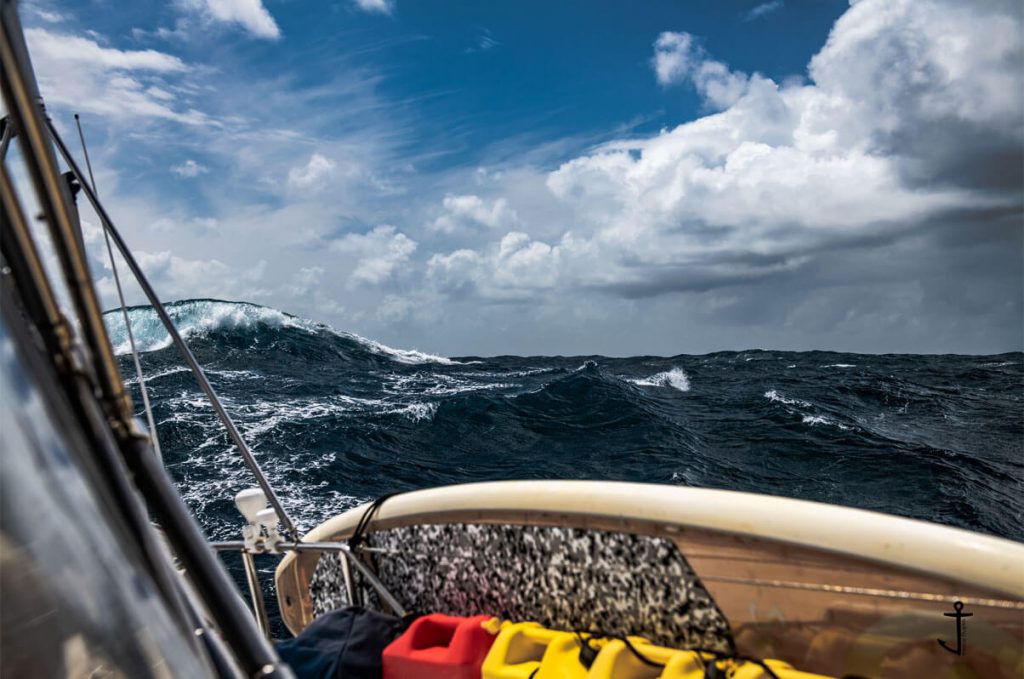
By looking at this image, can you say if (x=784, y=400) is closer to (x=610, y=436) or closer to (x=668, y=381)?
(x=610, y=436)

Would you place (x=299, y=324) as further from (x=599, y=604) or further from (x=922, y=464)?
(x=599, y=604)

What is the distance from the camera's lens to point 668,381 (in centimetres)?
1930

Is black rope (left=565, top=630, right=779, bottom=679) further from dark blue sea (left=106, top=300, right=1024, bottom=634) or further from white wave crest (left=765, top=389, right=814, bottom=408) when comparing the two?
white wave crest (left=765, top=389, right=814, bottom=408)

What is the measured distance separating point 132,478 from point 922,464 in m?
10.4

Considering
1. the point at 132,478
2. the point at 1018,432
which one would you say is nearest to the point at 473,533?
the point at 132,478

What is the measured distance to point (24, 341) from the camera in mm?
504

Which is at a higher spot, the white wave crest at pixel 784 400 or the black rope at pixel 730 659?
the white wave crest at pixel 784 400

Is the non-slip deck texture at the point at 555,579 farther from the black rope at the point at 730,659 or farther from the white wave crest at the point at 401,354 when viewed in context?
the white wave crest at the point at 401,354

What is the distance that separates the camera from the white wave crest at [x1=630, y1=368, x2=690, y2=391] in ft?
59.1

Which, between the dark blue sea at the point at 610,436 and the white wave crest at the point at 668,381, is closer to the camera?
the dark blue sea at the point at 610,436

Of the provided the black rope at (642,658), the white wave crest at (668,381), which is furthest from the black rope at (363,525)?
the white wave crest at (668,381)

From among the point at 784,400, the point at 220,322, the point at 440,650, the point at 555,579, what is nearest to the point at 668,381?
the point at 784,400

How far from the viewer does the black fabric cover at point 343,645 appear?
7.47 feet

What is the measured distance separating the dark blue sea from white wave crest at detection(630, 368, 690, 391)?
0.33 ft
